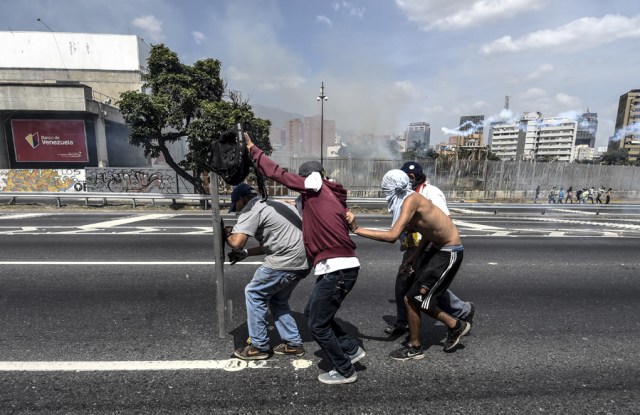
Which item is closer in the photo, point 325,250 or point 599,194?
point 325,250

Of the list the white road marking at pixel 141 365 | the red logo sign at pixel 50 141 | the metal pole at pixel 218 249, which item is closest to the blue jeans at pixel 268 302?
the white road marking at pixel 141 365

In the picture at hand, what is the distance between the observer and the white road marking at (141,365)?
2.98 metres

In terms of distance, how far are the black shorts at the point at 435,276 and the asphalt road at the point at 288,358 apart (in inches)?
23.0

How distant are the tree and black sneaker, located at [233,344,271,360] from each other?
1295cm

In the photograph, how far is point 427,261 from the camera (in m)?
3.36

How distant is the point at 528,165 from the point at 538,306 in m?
22.3

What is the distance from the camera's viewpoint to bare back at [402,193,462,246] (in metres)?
2.99

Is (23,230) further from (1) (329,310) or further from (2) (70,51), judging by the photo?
(2) (70,51)

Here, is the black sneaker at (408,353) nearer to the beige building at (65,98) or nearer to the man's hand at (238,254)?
the man's hand at (238,254)

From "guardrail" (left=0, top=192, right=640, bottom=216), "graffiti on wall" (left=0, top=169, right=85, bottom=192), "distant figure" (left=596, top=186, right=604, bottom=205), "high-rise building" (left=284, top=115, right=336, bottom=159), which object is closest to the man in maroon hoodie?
"guardrail" (left=0, top=192, right=640, bottom=216)

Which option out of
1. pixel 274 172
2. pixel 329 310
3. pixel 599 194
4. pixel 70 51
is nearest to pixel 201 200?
pixel 274 172

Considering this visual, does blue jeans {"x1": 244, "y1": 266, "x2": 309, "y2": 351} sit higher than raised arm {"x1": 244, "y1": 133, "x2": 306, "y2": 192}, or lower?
lower

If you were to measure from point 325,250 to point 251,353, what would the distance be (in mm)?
1254

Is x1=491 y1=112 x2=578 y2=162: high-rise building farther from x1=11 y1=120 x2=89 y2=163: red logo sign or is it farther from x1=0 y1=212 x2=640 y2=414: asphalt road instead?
x1=0 y1=212 x2=640 y2=414: asphalt road
